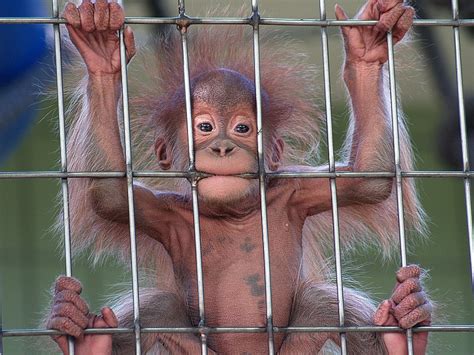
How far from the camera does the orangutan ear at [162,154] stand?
3.26 m

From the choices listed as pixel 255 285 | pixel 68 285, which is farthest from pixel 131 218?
pixel 255 285

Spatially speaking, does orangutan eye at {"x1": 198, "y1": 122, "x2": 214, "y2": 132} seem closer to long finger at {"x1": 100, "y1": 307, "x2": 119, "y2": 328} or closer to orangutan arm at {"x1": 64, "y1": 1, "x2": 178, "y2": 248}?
orangutan arm at {"x1": 64, "y1": 1, "x2": 178, "y2": 248}

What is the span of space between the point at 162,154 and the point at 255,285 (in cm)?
44

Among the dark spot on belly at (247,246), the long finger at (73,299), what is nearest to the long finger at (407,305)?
the dark spot on belly at (247,246)

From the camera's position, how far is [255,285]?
3047mm

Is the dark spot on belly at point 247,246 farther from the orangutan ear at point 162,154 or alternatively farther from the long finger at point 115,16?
the long finger at point 115,16

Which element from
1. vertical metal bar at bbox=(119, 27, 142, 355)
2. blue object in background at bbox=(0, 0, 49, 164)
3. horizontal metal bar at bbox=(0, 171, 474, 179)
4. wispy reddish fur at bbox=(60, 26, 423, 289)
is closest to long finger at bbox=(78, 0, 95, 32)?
vertical metal bar at bbox=(119, 27, 142, 355)

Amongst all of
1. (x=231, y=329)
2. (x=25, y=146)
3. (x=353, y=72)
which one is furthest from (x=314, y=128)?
(x=25, y=146)

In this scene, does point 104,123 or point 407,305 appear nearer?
point 407,305

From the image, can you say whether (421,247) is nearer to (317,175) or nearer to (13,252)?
(13,252)

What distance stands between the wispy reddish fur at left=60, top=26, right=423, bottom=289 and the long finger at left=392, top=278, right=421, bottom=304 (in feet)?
1.68

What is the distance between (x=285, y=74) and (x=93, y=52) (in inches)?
31.2

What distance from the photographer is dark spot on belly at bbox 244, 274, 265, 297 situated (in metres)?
3.04

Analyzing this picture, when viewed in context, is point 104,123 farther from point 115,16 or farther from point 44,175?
point 44,175
